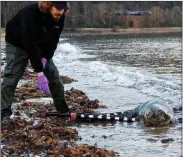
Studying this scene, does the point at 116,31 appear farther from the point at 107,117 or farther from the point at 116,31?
the point at 107,117

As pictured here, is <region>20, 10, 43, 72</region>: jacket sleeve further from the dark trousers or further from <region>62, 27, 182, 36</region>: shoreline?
<region>62, 27, 182, 36</region>: shoreline

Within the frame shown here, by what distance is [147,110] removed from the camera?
328 inches

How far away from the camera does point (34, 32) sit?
639cm

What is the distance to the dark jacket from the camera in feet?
20.7

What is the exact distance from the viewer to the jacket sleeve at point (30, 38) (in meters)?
6.28

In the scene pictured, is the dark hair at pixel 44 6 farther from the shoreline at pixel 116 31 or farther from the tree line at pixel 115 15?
the shoreline at pixel 116 31

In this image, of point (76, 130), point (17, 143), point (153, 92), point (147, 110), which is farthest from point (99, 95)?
point (17, 143)

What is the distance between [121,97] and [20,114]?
4.05m

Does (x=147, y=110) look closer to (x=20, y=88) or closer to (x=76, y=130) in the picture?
(x=76, y=130)

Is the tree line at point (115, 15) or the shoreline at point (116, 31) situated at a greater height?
the tree line at point (115, 15)

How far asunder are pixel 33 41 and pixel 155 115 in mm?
2794

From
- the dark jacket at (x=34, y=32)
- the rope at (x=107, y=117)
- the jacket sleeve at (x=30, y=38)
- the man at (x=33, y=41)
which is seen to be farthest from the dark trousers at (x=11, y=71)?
the rope at (x=107, y=117)

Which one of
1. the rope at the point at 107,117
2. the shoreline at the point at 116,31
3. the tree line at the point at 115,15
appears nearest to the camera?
the rope at the point at 107,117

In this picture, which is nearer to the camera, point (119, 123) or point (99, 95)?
point (119, 123)
